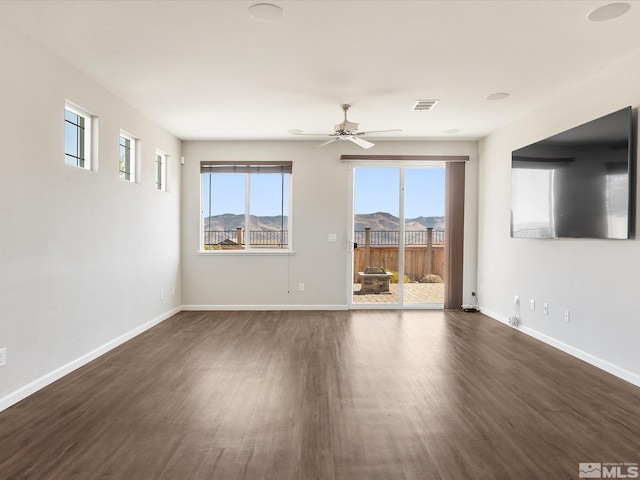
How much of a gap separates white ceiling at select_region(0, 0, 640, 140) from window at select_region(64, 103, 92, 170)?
0.39m

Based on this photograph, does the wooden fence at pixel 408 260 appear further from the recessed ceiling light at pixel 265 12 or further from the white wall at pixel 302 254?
the recessed ceiling light at pixel 265 12

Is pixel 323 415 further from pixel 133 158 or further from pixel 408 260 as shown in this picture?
pixel 408 260

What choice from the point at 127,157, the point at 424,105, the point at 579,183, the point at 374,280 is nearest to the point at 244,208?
the point at 127,157

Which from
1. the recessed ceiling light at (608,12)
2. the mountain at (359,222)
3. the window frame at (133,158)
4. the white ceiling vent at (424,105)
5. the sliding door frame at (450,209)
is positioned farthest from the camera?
the mountain at (359,222)

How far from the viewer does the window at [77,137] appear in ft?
11.5

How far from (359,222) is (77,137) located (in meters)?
3.96

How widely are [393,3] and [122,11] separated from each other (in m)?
1.75

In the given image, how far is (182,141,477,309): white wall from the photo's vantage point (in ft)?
20.4

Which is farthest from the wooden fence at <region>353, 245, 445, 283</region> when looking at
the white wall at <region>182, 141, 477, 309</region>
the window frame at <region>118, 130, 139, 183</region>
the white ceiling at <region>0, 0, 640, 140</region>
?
the window frame at <region>118, 130, 139, 183</region>

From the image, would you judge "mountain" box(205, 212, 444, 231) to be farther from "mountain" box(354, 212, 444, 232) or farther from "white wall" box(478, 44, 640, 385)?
"white wall" box(478, 44, 640, 385)

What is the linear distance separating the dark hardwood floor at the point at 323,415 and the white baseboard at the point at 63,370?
0.23ft

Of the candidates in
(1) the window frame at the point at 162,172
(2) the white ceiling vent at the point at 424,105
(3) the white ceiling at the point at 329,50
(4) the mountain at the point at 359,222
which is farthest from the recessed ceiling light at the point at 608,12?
(1) the window frame at the point at 162,172

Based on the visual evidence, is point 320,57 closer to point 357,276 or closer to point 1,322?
point 1,322

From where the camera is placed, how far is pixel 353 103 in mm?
4434
